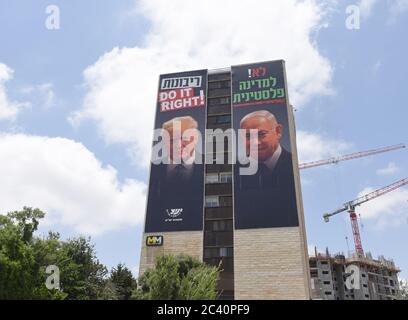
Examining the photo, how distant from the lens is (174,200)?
5978cm

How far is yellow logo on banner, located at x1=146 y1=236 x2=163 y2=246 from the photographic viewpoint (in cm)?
5766

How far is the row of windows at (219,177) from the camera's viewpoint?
6097 centimetres

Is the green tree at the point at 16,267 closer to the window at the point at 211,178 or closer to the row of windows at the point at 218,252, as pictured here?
the row of windows at the point at 218,252

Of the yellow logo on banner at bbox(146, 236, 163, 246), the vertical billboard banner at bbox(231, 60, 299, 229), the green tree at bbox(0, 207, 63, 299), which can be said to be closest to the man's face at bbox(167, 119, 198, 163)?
the vertical billboard banner at bbox(231, 60, 299, 229)

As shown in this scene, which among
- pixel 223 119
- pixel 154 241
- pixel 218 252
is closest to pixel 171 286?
pixel 218 252

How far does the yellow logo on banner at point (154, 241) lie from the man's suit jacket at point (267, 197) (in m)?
11.2

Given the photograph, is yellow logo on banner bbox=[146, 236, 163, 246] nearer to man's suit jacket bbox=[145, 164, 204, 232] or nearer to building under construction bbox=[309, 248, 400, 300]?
man's suit jacket bbox=[145, 164, 204, 232]

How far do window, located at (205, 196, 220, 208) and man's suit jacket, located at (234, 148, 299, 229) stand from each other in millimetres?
3082

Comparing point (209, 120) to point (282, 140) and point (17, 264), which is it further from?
point (17, 264)

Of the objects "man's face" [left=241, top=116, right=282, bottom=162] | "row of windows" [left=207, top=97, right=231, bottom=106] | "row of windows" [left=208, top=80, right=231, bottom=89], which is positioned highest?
"row of windows" [left=208, top=80, right=231, bottom=89]

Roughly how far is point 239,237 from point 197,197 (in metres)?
8.75

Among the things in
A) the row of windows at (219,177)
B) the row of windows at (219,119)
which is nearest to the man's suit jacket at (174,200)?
the row of windows at (219,177)
